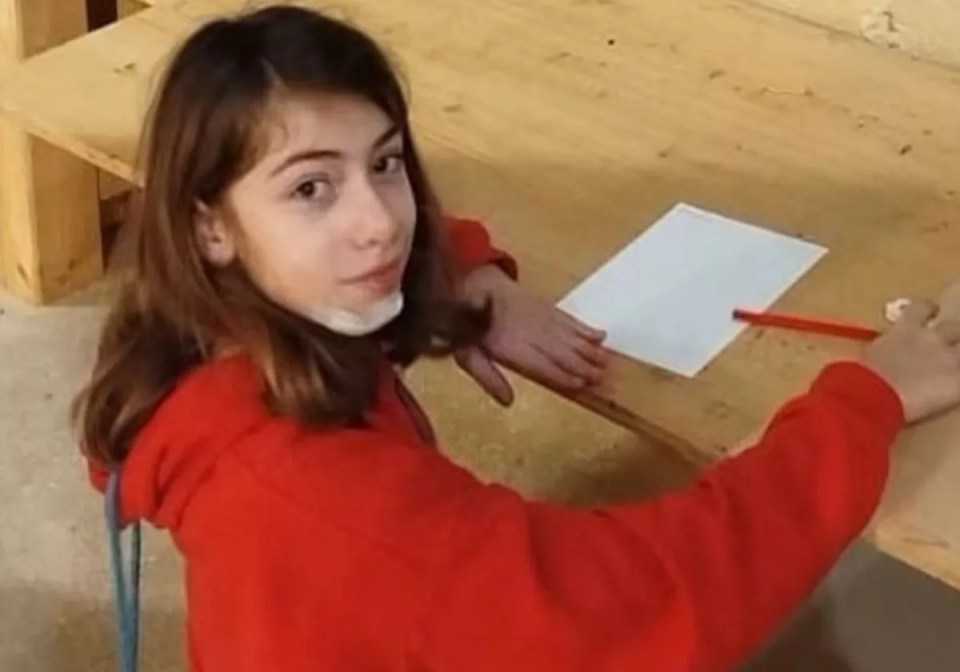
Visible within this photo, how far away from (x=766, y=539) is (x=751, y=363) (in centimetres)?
26

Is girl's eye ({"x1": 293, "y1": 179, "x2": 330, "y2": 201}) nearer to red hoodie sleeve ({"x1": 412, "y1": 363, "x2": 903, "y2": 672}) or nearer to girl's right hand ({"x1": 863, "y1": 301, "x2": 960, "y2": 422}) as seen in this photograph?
red hoodie sleeve ({"x1": 412, "y1": 363, "x2": 903, "y2": 672})

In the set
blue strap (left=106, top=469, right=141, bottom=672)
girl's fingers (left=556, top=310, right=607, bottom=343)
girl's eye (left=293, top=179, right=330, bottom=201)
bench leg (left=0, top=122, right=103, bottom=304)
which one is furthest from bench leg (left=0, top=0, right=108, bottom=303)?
girl's eye (left=293, top=179, right=330, bottom=201)

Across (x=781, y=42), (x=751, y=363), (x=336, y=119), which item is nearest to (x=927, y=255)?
(x=751, y=363)

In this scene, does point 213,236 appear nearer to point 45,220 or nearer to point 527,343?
point 527,343

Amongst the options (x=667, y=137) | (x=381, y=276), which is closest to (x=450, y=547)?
(x=381, y=276)

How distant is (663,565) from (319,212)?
0.29 m

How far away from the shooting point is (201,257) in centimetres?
119

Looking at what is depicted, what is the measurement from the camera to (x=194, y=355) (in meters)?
1.19

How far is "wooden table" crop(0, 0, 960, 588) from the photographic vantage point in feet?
4.55

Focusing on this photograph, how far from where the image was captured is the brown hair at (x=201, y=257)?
1.16 meters

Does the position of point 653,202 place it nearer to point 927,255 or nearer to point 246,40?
point 927,255

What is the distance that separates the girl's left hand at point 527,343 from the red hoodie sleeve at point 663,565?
21cm

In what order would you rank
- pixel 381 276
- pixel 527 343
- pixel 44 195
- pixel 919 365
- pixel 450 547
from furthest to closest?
pixel 44 195, pixel 527 343, pixel 919 365, pixel 381 276, pixel 450 547

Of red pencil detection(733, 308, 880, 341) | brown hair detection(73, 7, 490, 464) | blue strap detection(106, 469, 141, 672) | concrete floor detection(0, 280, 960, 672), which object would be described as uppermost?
brown hair detection(73, 7, 490, 464)
